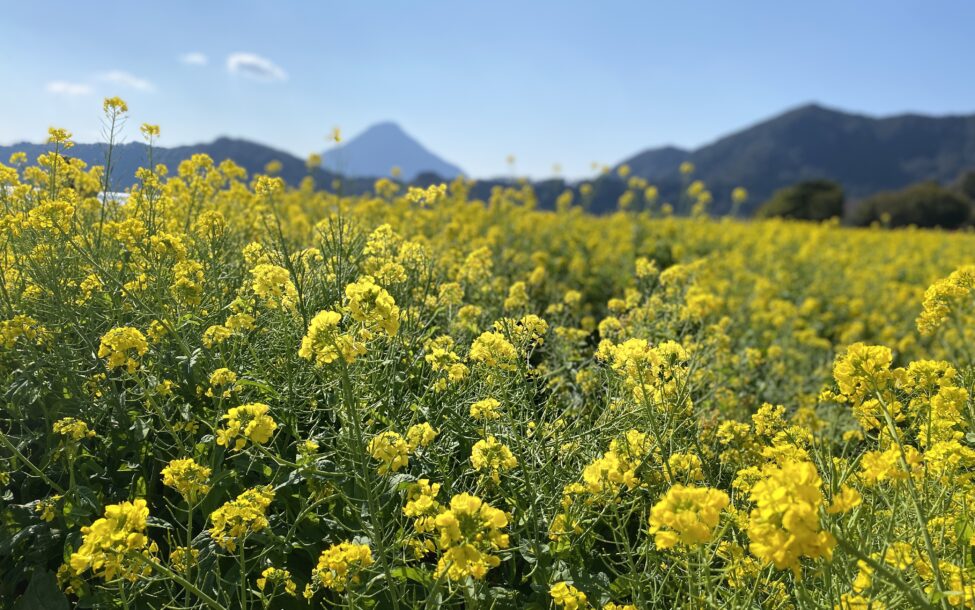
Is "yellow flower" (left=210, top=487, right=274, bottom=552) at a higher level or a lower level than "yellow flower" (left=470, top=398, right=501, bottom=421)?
lower

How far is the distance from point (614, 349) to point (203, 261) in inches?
78.6

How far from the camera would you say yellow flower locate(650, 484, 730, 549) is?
1203 mm

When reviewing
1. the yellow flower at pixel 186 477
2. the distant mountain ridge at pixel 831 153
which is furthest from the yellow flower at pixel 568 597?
the distant mountain ridge at pixel 831 153

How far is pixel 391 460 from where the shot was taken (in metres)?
1.64

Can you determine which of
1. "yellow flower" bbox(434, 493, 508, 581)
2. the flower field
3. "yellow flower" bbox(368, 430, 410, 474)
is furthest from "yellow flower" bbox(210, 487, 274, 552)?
"yellow flower" bbox(434, 493, 508, 581)

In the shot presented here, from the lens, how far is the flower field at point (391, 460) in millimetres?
1486

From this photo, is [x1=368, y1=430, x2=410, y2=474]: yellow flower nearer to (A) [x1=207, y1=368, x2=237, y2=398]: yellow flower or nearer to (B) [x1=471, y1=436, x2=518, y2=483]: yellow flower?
(B) [x1=471, y1=436, x2=518, y2=483]: yellow flower

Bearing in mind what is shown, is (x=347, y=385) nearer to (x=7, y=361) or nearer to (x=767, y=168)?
(x=7, y=361)

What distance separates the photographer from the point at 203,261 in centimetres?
302

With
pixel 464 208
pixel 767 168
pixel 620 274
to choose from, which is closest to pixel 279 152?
pixel 464 208

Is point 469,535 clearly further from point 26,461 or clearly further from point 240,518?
point 26,461

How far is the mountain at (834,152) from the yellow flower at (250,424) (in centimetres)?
12637

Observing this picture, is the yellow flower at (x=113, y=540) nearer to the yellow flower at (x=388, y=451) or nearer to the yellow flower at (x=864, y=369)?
the yellow flower at (x=388, y=451)

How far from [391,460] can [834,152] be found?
163 m
